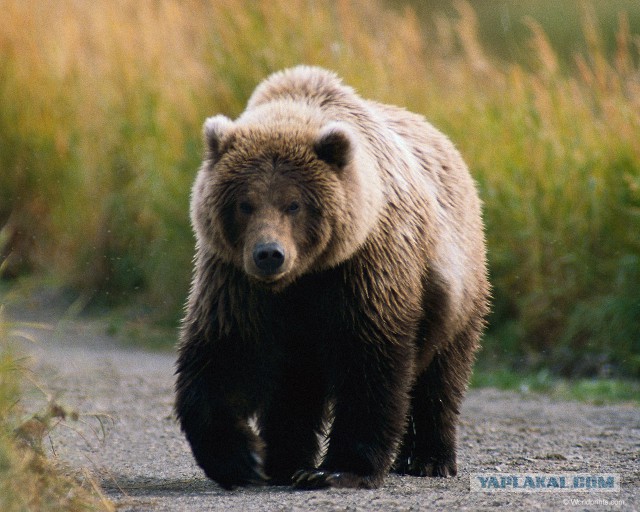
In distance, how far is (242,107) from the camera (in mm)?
10469

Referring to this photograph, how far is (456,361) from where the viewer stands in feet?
19.7

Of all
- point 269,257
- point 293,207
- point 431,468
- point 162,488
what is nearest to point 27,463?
point 162,488

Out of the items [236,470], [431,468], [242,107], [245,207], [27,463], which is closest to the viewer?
[27,463]

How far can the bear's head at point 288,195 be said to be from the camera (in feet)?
16.7

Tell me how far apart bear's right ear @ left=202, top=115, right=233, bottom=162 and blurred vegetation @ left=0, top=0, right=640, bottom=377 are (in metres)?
4.36

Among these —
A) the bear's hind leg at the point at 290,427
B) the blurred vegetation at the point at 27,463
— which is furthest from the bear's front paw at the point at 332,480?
the blurred vegetation at the point at 27,463

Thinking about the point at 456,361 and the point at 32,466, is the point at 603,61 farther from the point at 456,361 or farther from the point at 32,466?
the point at 32,466

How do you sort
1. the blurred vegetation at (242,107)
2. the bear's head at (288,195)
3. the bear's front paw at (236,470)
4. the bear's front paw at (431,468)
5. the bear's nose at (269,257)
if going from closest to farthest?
the bear's nose at (269,257) < the bear's head at (288,195) < the bear's front paw at (236,470) < the bear's front paw at (431,468) < the blurred vegetation at (242,107)

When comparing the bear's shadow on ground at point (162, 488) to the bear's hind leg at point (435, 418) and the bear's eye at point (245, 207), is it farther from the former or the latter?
the bear's eye at point (245, 207)

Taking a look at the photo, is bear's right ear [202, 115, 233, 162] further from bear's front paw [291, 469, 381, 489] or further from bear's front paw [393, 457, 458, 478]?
bear's front paw [393, 457, 458, 478]

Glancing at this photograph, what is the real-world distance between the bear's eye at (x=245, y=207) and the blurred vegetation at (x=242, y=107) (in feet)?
14.3

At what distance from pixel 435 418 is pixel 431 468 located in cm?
25

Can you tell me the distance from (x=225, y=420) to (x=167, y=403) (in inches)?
108

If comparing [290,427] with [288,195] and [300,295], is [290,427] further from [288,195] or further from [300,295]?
[288,195]
